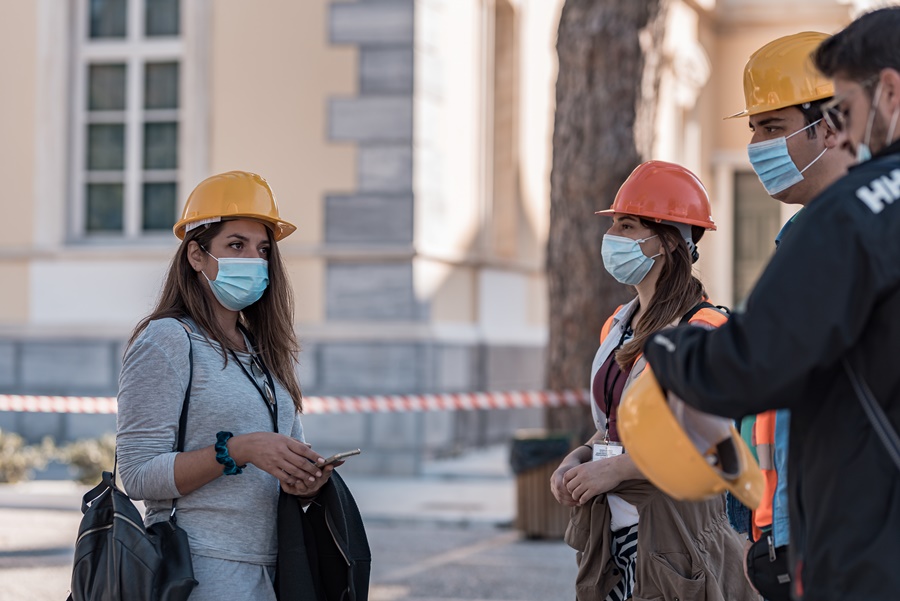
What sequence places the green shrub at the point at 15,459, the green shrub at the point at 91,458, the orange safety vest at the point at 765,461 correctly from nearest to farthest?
the orange safety vest at the point at 765,461
the green shrub at the point at 91,458
the green shrub at the point at 15,459

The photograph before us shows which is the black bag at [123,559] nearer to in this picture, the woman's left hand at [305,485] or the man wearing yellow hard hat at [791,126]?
the woman's left hand at [305,485]

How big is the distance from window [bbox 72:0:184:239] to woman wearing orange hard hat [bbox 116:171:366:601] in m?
10.4

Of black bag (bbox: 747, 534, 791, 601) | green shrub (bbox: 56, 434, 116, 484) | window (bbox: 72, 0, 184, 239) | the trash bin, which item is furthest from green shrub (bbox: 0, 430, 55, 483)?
black bag (bbox: 747, 534, 791, 601)

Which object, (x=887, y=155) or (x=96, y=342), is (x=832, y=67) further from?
(x=96, y=342)

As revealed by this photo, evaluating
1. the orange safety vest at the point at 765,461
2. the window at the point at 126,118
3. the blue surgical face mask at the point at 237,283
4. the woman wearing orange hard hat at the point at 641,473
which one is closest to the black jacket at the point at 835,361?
the orange safety vest at the point at 765,461

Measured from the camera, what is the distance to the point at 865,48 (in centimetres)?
225

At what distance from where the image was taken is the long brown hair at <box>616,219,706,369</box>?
3.54m

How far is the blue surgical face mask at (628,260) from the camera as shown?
3.69 meters

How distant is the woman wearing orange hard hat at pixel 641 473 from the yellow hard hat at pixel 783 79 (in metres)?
0.39

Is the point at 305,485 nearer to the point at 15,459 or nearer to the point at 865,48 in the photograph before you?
the point at 865,48

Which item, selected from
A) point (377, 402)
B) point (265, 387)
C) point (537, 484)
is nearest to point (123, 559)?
point (265, 387)

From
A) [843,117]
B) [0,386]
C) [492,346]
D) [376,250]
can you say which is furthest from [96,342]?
[843,117]

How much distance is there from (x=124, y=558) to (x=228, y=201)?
0.92m

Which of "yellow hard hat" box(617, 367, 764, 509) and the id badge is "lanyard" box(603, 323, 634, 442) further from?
"yellow hard hat" box(617, 367, 764, 509)
